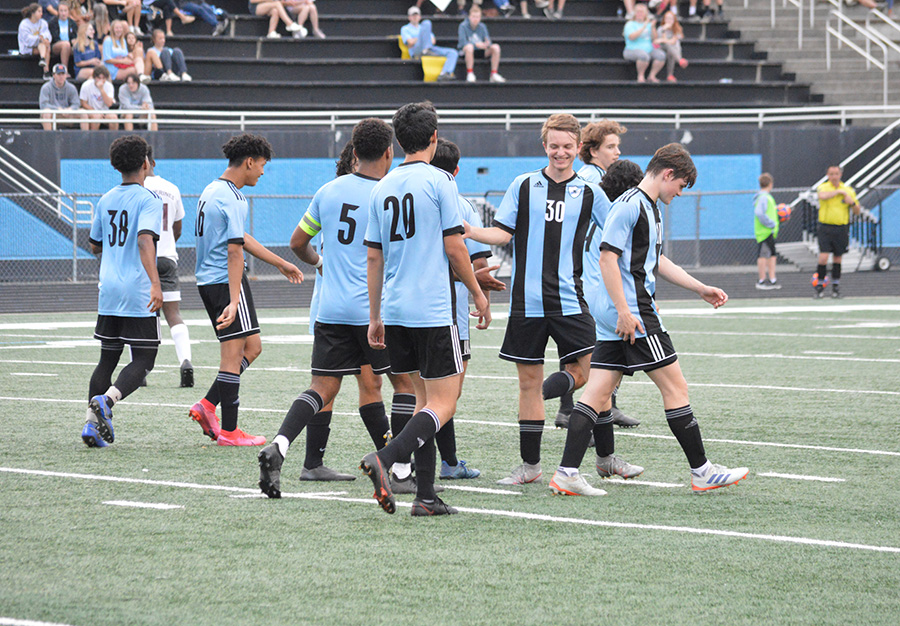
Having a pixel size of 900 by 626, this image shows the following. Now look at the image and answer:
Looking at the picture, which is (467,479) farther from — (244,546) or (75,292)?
(75,292)

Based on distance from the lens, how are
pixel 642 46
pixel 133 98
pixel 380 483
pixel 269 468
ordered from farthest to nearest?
pixel 642 46 → pixel 133 98 → pixel 269 468 → pixel 380 483

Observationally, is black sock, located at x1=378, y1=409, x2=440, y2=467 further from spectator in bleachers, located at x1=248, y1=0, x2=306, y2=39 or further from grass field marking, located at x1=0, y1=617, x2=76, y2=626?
spectator in bleachers, located at x1=248, y1=0, x2=306, y2=39

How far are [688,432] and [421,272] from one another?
165 centimetres

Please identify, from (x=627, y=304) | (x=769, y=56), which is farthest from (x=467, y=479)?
(x=769, y=56)

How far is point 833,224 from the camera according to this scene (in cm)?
1948

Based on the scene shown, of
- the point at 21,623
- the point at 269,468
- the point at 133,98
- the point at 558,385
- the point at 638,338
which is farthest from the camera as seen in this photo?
the point at 133,98

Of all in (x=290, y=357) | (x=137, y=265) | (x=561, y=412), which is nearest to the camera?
(x=137, y=265)

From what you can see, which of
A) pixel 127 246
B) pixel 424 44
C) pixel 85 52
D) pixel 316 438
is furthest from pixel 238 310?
pixel 424 44

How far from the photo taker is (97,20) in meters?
24.2

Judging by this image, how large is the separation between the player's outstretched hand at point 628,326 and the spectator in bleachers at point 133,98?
1848 cm

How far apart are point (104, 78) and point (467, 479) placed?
18.3 m

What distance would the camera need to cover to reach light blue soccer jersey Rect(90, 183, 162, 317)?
7.93 metres

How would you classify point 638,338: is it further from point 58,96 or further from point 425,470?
point 58,96

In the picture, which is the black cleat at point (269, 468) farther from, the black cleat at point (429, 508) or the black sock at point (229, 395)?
the black sock at point (229, 395)
